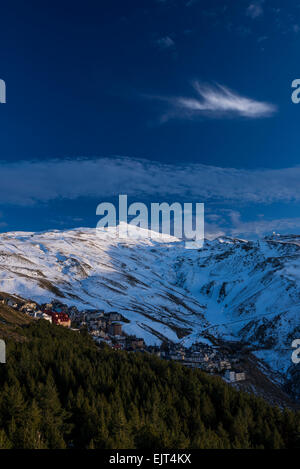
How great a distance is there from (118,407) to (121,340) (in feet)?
283

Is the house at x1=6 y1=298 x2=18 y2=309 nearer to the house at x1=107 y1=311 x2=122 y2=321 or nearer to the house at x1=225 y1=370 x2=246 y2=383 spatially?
the house at x1=107 y1=311 x2=122 y2=321

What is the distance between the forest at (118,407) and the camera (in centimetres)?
4006

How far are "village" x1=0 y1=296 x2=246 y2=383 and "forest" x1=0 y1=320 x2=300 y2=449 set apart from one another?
34.6m

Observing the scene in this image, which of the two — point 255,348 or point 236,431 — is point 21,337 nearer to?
point 236,431

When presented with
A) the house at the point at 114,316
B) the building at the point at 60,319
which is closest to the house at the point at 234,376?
the building at the point at 60,319

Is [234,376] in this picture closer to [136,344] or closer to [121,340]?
[136,344]

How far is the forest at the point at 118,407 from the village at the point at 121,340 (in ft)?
114

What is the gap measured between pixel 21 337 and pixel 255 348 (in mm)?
112725

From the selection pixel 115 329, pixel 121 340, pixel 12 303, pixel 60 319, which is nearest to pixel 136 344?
pixel 121 340

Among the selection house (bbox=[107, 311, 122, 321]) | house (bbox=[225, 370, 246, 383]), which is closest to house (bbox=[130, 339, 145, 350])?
house (bbox=[107, 311, 122, 321])

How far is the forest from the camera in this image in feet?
131

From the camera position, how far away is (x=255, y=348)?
14925cm

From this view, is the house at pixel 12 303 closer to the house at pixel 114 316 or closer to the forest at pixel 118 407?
the forest at pixel 118 407
